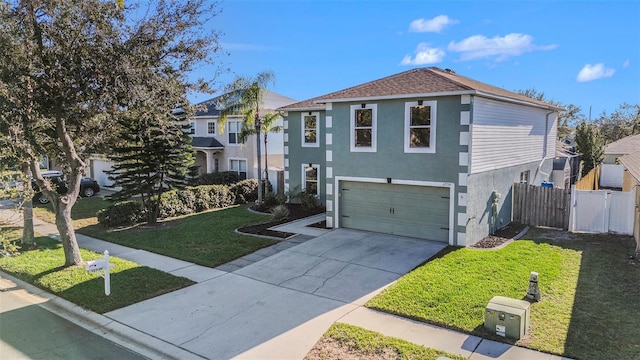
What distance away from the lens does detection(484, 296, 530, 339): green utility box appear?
673cm

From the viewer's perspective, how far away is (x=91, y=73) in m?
9.81

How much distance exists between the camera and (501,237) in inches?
538

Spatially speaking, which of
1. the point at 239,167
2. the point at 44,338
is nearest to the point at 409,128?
the point at 44,338

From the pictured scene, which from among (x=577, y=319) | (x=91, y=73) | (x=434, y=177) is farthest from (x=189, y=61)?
(x=577, y=319)

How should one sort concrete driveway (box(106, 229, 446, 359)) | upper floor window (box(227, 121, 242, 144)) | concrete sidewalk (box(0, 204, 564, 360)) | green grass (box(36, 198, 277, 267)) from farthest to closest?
upper floor window (box(227, 121, 242, 144))
green grass (box(36, 198, 277, 267))
concrete driveway (box(106, 229, 446, 359))
concrete sidewalk (box(0, 204, 564, 360))

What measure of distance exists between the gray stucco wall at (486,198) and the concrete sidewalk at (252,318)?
12.1 feet

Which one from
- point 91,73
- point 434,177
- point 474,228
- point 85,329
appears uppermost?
point 91,73

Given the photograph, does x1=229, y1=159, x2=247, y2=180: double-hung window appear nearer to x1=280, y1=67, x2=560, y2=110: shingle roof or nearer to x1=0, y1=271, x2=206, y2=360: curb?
x1=280, y1=67, x2=560, y2=110: shingle roof

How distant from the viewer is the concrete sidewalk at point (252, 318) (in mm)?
6684

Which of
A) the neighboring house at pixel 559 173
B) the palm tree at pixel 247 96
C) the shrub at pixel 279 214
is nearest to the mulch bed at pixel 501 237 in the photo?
the shrub at pixel 279 214

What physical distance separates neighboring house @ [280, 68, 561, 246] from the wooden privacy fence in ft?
1.62

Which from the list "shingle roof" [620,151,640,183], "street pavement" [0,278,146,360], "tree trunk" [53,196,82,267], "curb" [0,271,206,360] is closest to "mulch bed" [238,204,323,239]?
"tree trunk" [53,196,82,267]

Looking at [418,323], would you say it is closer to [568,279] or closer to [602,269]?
[568,279]

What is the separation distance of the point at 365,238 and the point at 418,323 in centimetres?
618
